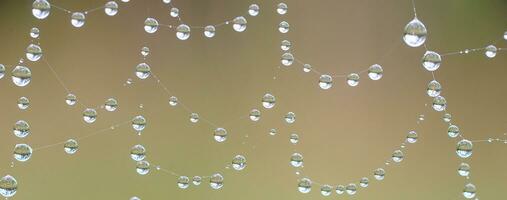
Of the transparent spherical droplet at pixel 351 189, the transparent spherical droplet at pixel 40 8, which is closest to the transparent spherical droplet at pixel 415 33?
the transparent spherical droplet at pixel 351 189

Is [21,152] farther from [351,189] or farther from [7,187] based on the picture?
[351,189]

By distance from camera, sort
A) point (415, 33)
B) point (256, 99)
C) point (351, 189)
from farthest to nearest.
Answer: point (256, 99) < point (351, 189) < point (415, 33)

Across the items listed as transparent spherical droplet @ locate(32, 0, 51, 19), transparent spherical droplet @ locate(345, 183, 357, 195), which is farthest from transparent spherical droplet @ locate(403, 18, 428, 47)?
transparent spherical droplet @ locate(32, 0, 51, 19)

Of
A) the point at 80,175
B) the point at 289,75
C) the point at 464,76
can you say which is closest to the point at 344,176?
the point at 289,75

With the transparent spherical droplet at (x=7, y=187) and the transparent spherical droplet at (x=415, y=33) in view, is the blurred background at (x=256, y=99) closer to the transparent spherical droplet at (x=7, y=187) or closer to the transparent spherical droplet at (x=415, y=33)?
the transparent spherical droplet at (x=7, y=187)

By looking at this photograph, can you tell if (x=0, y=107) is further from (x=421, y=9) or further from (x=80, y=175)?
(x=421, y=9)

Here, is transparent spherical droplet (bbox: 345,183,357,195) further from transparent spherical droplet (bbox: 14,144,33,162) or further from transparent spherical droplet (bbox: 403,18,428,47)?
transparent spherical droplet (bbox: 14,144,33,162)

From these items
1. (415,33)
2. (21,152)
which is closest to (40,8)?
(21,152)

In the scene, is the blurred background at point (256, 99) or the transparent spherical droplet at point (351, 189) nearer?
the transparent spherical droplet at point (351, 189)
